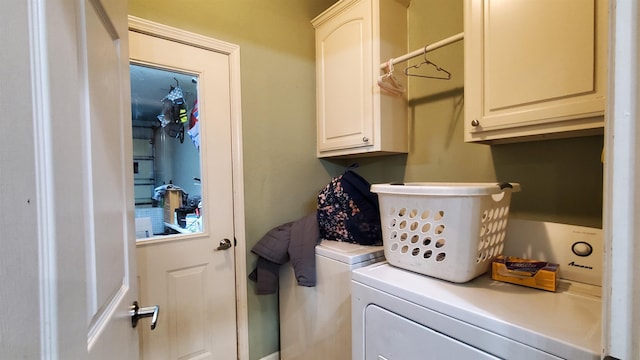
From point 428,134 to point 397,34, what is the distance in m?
0.65

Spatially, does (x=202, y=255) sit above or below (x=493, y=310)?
below

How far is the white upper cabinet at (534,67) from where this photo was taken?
3.00ft

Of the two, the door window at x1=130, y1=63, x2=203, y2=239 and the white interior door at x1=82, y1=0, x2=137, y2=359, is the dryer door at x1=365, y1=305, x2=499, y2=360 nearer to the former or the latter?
the white interior door at x1=82, y1=0, x2=137, y2=359

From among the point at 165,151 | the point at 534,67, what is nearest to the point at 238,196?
the point at 165,151

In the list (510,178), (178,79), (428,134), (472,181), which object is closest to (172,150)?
(178,79)

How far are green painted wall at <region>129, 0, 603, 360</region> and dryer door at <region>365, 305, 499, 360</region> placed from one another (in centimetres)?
85

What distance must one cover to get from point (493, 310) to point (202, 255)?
59.6 inches

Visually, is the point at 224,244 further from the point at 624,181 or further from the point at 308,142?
the point at 624,181

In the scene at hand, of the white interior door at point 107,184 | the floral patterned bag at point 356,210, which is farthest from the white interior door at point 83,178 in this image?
the floral patterned bag at point 356,210

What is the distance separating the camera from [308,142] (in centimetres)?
214

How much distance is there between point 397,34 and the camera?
1.77 m

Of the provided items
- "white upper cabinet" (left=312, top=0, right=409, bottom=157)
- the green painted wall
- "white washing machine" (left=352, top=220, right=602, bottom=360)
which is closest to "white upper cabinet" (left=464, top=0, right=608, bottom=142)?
the green painted wall

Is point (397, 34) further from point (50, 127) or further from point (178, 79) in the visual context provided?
point (50, 127)

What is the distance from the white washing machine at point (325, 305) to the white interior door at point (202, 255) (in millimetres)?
387
